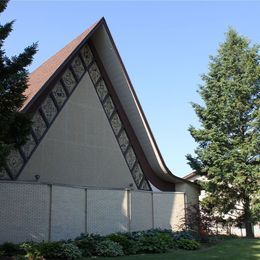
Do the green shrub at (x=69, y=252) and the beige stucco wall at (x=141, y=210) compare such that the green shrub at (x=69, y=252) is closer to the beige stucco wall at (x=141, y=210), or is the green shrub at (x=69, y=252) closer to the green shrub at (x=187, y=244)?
the green shrub at (x=187, y=244)

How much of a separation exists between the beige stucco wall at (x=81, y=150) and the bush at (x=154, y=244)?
5350 mm

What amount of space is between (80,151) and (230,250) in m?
8.65

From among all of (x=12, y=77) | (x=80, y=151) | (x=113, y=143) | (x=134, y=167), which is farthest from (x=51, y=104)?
(x=12, y=77)

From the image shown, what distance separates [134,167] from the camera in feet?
76.2

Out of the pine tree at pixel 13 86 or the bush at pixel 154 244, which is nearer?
the pine tree at pixel 13 86

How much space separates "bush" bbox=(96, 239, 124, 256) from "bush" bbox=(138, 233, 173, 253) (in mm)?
1141

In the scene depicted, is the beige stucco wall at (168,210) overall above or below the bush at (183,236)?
above

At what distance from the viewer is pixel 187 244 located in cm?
1642

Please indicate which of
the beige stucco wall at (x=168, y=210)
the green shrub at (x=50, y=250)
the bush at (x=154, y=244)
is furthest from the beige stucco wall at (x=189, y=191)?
the green shrub at (x=50, y=250)

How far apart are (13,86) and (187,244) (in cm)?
897

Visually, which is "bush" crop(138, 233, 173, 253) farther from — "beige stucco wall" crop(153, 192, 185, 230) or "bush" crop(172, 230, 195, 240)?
"beige stucco wall" crop(153, 192, 185, 230)

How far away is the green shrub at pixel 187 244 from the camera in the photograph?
16.3 m

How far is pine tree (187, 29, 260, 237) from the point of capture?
79.6ft

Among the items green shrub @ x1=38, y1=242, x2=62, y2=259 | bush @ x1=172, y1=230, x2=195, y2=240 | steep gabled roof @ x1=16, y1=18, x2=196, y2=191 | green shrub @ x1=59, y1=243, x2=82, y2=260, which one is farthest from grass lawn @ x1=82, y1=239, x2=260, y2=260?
steep gabled roof @ x1=16, y1=18, x2=196, y2=191
